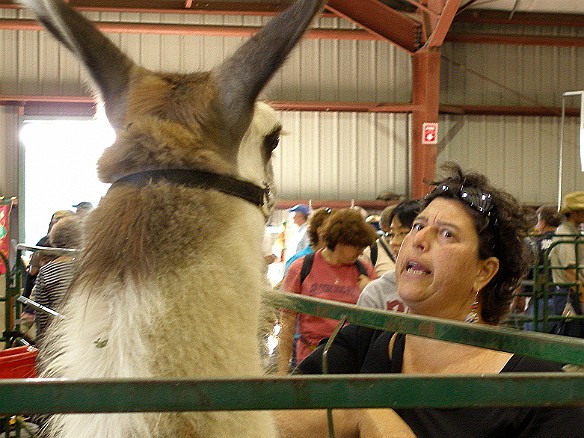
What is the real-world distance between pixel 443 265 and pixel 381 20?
1081 cm

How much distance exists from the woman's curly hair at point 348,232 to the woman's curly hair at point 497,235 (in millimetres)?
2195

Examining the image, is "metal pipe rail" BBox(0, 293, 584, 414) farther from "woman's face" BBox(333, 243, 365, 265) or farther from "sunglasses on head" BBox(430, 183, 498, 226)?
"woman's face" BBox(333, 243, 365, 265)

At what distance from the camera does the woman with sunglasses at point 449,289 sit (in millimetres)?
1708

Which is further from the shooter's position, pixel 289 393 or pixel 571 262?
pixel 571 262

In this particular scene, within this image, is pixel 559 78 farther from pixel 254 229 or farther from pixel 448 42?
pixel 254 229

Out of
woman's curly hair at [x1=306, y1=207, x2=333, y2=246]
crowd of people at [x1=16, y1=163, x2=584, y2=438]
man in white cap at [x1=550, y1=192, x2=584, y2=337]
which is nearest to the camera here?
crowd of people at [x1=16, y1=163, x2=584, y2=438]

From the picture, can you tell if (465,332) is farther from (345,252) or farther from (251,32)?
(251,32)

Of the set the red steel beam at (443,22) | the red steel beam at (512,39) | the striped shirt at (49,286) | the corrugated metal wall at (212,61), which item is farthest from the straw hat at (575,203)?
the red steel beam at (512,39)

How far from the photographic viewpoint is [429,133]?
12336mm

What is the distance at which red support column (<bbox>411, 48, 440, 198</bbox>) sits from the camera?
40.3 ft

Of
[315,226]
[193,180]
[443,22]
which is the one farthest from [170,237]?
[443,22]

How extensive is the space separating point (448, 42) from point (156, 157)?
1382 centimetres

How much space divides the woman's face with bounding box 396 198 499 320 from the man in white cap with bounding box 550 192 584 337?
4789 mm

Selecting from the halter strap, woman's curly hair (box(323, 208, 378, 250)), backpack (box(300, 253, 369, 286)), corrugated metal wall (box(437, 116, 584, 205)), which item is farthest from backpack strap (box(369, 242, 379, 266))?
corrugated metal wall (box(437, 116, 584, 205))
